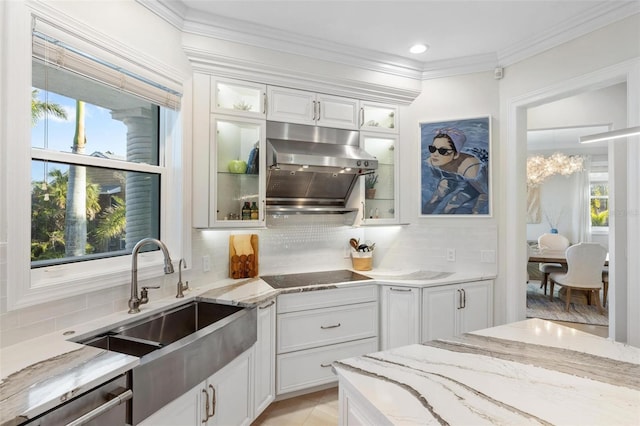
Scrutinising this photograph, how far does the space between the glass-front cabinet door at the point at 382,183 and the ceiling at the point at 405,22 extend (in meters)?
0.79

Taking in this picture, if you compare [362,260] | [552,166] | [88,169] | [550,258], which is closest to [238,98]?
[88,169]

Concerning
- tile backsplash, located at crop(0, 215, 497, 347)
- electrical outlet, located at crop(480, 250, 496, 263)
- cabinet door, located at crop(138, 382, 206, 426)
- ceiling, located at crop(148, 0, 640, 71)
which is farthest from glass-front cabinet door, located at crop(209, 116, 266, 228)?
electrical outlet, located at crop(480, 250, 496, 263)

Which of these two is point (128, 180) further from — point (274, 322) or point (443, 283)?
point (443, 283)

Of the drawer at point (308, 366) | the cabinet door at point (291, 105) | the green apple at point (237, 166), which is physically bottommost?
the drawer at point (308, 366)

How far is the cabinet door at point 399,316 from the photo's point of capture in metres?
2.78

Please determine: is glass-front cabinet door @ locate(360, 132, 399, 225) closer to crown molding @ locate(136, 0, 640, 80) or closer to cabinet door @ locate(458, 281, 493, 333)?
crown molding @ locate(136, 0, 640, 80)

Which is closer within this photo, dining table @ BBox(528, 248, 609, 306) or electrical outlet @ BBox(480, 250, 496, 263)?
electrical outlet @ BBox(480, 250, 496, 263)

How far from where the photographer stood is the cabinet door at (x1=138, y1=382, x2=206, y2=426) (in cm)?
140

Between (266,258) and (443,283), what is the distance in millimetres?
1552

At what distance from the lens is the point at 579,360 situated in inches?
48.9

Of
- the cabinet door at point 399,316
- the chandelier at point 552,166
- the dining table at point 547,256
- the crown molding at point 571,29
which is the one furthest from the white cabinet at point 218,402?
the chandelier at point 552,166

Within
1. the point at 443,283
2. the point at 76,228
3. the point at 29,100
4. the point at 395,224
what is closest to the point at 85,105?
the point at 29,100

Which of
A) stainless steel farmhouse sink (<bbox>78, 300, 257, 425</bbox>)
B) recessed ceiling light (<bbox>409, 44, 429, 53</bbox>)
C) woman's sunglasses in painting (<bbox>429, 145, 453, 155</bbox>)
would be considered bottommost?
stainless steel farmhouse sink (<bbox>78, 300, 257, 425</bbox>)

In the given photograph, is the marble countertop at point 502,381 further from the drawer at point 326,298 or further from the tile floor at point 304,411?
the tile floor at point 304,411
